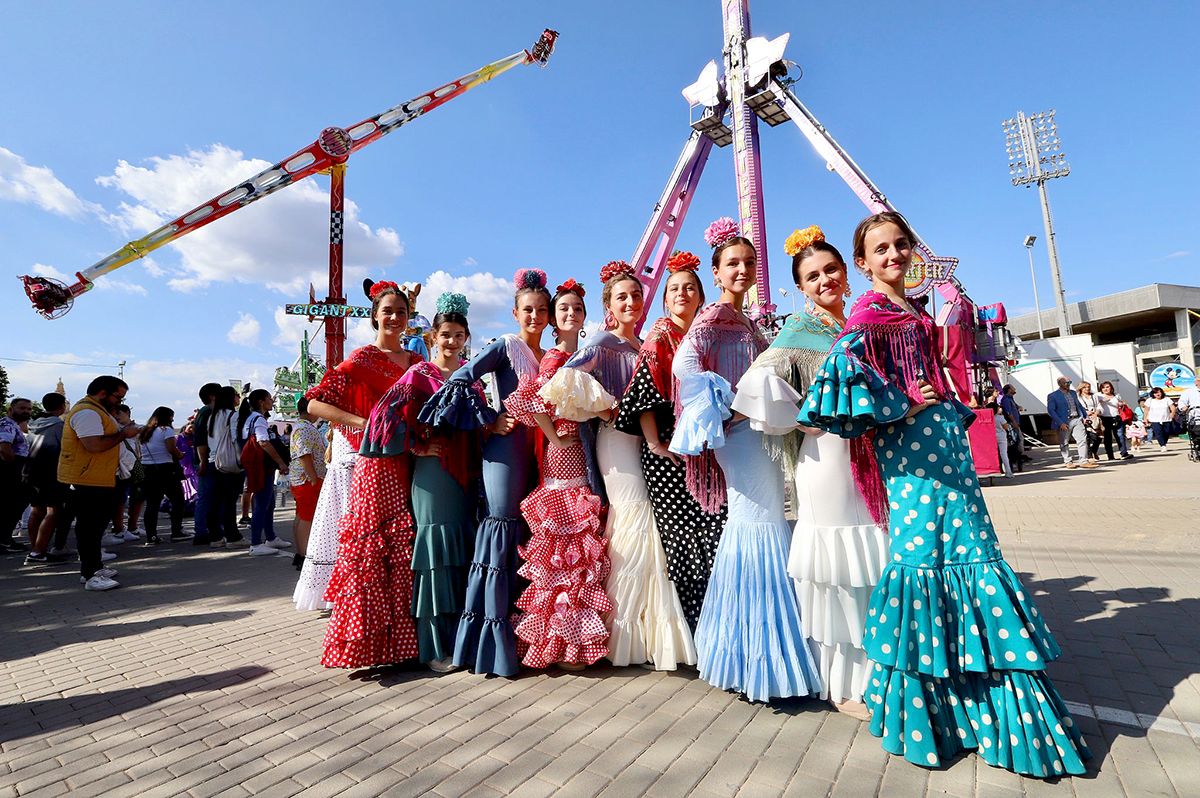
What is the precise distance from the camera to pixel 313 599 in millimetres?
3969

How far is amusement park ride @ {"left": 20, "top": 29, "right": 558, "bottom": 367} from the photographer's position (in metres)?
22.8

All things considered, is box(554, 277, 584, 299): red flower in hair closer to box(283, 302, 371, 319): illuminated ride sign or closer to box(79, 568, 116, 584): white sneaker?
box(79, 568, 116, 584): white sneaker

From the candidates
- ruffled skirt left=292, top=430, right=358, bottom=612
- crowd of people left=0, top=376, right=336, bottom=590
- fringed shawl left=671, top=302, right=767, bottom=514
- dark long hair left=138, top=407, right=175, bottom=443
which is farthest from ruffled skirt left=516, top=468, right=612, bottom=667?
dark long hair left=138, top=407, right=175, bottom=443

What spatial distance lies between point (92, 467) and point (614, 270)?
505 centimetres

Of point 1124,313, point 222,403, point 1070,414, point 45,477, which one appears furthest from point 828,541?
point 1124,313

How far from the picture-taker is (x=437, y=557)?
2.97 meters

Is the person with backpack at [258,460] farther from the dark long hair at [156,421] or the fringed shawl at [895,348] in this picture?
the fringed shawl at [895,348]

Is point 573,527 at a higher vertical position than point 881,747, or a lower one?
higher

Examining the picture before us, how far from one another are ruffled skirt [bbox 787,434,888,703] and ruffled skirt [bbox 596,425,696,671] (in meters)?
0.68

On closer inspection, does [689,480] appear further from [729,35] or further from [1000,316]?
[729,35]

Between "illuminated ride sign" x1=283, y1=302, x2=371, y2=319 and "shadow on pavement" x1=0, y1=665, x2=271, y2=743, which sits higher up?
"illuminated ride sign" x1=283, y1=302, x2=371, y2=319

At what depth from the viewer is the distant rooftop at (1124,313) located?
3275 centimetres

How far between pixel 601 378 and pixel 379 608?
1.66m

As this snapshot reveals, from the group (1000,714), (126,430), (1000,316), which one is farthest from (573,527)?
(1000,316)
